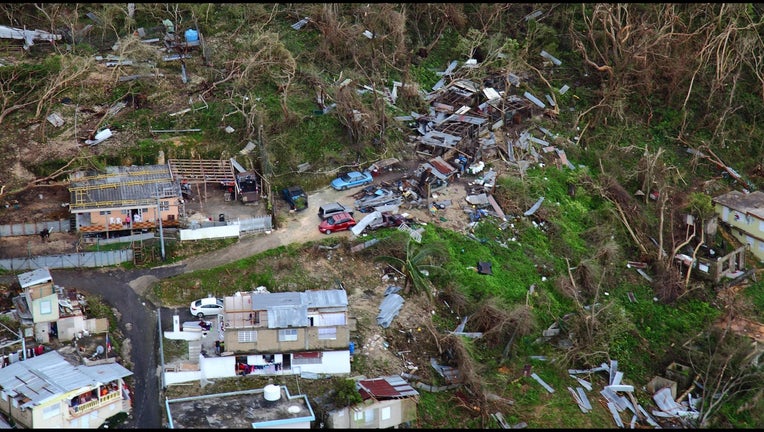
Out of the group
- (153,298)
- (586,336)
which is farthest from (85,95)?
(586,336)

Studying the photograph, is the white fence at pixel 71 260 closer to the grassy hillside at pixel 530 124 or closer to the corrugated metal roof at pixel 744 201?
the grassy hillside at pixel 530 124

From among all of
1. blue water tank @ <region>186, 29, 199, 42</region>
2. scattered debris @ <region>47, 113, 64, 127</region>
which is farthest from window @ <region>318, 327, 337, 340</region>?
blue water tank @ <region>186, 29, 199, 42</region>

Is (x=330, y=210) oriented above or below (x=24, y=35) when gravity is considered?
below

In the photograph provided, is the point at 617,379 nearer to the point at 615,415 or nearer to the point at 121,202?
the point at 615,415

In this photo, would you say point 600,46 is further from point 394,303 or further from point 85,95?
point 85,95

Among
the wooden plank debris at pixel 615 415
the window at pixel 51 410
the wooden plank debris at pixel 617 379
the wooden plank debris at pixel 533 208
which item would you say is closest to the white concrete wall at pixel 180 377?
the window at pixel 51 410

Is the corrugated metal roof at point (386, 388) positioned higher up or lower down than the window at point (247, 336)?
lower down

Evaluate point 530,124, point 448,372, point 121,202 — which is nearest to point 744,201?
point 530,124
